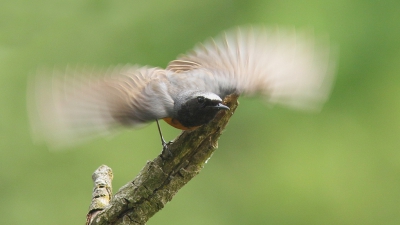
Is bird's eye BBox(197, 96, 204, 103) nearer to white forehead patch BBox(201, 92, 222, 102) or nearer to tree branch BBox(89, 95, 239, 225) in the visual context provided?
white forehead patch BBox(201, 92, 222, 102)

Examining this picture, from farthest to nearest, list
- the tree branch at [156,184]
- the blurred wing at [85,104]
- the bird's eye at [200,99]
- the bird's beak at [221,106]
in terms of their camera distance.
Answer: the bird's eye at [200,99]
the bird's beak at [221,106]
the tree branch at [156,184]
the blurred wing at [85,104]

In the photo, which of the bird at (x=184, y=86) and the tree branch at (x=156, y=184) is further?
the tree branch at (x=156, y=184)

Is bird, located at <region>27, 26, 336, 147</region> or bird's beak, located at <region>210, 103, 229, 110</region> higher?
bird, located at <region>27, 26, 336, 147</region>

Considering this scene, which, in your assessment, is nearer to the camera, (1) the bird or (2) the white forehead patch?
(1) the bird

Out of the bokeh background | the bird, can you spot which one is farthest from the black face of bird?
the bokeh background

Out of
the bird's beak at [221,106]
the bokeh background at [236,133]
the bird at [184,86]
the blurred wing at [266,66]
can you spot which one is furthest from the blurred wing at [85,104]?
the bokeh background at [236,133]

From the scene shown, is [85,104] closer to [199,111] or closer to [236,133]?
[199,111]

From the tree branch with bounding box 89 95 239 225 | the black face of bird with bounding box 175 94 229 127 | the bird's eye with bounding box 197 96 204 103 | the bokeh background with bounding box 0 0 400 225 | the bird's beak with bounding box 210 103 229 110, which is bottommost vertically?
the tree branch with bounding box 89 95 239 225

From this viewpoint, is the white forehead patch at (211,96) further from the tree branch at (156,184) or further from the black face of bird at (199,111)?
the tree branch at (156,184)
